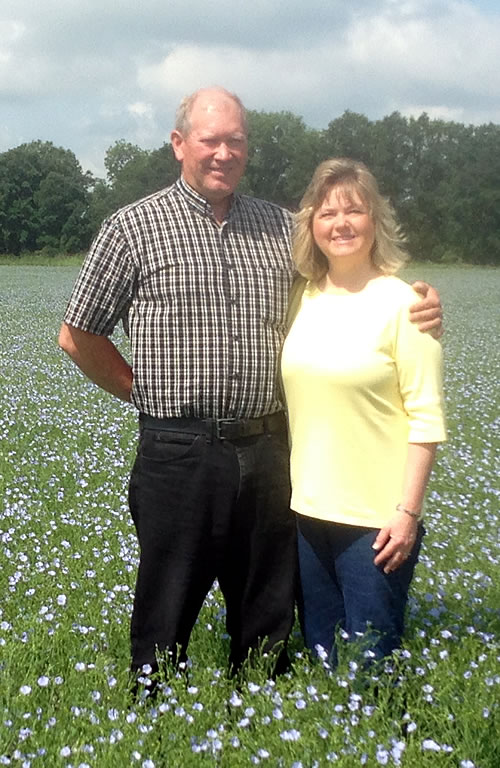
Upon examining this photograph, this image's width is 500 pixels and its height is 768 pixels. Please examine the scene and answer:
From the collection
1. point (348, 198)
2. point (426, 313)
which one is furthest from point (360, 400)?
point (348, 198)

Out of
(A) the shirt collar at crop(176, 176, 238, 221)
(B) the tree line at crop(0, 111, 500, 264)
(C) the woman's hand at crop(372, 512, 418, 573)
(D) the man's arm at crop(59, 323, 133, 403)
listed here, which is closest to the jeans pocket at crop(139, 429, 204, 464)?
(D) the man's arm at crop(59, 323, 133, 403)

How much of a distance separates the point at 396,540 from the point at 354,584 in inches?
10.2

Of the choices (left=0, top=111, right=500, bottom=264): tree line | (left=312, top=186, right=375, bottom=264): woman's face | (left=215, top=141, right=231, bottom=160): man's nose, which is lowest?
(left=0, top=111, right=500, bottom=264): tree line

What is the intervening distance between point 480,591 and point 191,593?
6.01 ft

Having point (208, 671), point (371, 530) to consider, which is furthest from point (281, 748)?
point (371, 530)

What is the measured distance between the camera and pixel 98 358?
3512 millimetres

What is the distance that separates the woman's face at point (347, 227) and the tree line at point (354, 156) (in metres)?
59.9

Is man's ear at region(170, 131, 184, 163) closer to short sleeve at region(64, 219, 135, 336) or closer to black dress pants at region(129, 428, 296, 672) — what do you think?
short sleeve at region(64, 219, 135, 336)

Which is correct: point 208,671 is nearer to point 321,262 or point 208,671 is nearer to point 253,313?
point 253,313

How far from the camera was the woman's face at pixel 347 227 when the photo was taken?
3156mm

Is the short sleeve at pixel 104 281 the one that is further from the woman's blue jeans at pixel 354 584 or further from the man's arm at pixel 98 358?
the woman's blue jeans at pixel 354 584

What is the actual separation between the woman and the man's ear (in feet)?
1.66

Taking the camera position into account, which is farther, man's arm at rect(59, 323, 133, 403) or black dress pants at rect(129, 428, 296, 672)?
man's arm at rect(59, 323, 133, 403)

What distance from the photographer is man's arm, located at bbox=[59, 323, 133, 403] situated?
3455 millimetres
